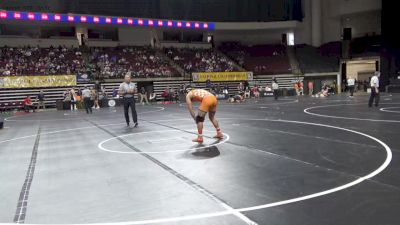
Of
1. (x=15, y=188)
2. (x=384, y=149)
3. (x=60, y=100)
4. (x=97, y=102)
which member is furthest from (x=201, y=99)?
(x=60, y=100)

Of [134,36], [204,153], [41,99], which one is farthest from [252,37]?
[204,153]

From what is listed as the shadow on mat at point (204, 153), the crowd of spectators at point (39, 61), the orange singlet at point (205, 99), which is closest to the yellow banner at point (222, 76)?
the crowd of spectators at point (39, 61)

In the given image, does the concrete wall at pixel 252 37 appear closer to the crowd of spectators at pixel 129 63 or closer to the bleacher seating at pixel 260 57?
the bleacher seating at pixel 260 57

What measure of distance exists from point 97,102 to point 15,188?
75.2 feet

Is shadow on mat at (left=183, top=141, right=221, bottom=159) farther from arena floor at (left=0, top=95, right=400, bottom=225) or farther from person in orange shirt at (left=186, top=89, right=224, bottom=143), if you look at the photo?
person in orange shirt at (left=186, top=89, right=224, bottom=143)

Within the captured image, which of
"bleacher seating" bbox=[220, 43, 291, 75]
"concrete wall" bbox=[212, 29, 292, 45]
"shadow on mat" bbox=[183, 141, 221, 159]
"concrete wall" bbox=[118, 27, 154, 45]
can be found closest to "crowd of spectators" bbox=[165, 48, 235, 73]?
"bleacher seating" bbox=[220, 43, 291, 75]

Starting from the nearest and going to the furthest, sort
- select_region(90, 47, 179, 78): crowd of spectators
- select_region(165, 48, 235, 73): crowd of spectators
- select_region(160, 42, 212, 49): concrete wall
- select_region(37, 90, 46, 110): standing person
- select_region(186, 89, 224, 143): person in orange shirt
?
1. select_region(186, 89, 224, 143): person in orange shirt
2. select_region(37, 90, 46, 110): standing person
3. select_region(90, 47, 179, 78): crowd of spectators
4. select_region(165, 48, 235, 73): crowd of spectators
5. select_region(160, 42, 212, 49): concrete wall

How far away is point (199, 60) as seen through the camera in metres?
40.7

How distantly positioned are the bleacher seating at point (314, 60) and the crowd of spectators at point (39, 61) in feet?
76.9

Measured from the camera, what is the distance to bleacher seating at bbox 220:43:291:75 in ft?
138

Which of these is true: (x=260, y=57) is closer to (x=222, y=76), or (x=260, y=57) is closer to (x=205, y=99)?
(x=222, y=76)

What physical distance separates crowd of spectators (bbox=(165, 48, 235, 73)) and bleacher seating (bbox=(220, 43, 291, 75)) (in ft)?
6.99

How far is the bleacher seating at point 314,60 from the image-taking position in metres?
42.9

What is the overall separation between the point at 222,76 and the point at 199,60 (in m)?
3.96
